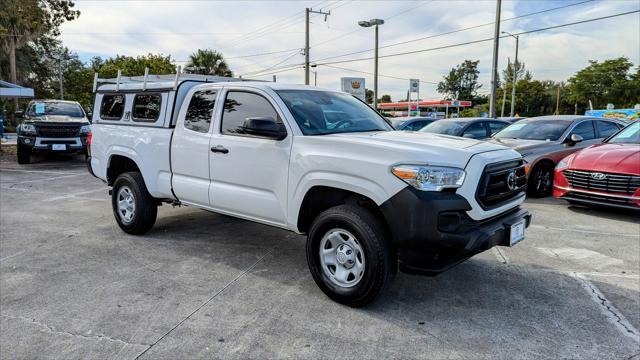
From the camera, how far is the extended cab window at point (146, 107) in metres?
5.22

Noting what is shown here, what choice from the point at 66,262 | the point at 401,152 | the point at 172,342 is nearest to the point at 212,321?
the point at 172,342

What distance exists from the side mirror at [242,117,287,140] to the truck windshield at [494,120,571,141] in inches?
274

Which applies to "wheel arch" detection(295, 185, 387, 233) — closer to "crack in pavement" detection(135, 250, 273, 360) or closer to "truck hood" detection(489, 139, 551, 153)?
"crack in pavement" detection(135, 250, 273, 360)

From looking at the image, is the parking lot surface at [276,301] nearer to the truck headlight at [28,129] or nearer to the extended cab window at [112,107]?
the extended cab window at [112,107]

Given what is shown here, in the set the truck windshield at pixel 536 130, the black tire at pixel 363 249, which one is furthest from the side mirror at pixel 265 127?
the truck windshield at pixel 536 130

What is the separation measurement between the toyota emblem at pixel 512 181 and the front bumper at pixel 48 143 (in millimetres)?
12662

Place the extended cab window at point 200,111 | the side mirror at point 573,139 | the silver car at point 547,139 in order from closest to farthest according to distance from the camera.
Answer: the extended cab window at point 200,111 < the side mirror at point 573,139 < the silver car at point 547,139

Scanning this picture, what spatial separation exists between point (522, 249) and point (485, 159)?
2.28m

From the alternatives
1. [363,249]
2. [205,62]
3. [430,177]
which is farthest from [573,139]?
Result: [205,62]

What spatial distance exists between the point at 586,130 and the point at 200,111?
8.13m

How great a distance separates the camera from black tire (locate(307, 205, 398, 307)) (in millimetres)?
3295

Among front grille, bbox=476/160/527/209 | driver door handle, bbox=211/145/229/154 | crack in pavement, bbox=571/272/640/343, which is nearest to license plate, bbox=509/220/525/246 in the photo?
front grille, bbox=476/160/527/209

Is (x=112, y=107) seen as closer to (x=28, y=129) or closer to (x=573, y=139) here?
(x=573, y=139)

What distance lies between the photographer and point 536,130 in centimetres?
924
